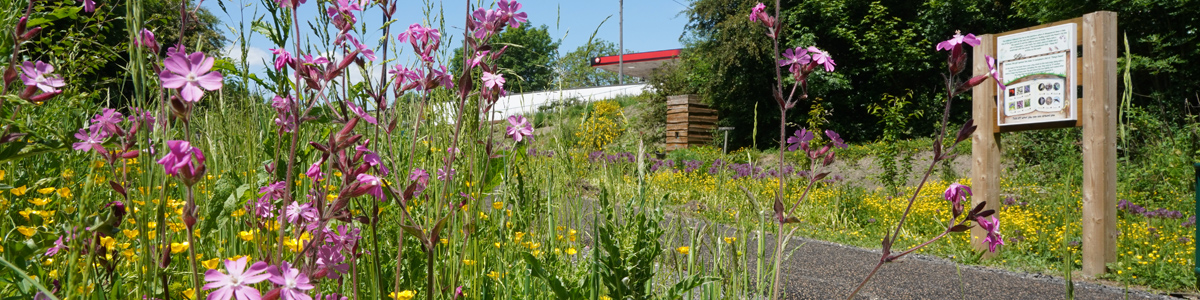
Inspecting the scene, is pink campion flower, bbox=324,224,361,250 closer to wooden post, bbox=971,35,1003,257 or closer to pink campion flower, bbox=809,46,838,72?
pink campion flower, bbox=809,46,838,72

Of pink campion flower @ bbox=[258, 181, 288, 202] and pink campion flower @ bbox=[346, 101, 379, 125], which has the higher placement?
pink campion flower @ bbox=[346, 101, 379, 125]

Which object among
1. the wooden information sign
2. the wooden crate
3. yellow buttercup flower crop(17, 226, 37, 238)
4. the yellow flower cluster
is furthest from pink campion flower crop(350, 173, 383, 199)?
the wooden crate

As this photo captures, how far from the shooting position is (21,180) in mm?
1876

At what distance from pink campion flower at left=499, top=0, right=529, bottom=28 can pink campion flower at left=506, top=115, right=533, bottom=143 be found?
0.28 m

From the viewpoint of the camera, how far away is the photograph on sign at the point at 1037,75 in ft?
13.9

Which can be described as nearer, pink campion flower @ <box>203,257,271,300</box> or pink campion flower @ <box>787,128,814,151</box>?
pink campion flower @ <box>203,257,271,300</box>

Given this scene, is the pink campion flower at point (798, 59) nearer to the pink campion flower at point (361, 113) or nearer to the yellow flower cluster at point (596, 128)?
the yellow flower cluster at point (596, 128)

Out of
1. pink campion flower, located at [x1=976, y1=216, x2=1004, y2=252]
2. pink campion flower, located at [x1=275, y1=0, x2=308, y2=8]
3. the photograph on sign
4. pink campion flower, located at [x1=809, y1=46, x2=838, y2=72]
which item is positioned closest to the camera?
pink campion flower, located at [x1=275, y1=0, x2=308, y2=8]

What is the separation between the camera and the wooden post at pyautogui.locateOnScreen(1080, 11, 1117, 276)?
4082mm

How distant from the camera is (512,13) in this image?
127cm

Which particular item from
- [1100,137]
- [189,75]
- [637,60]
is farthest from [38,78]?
[637,60]

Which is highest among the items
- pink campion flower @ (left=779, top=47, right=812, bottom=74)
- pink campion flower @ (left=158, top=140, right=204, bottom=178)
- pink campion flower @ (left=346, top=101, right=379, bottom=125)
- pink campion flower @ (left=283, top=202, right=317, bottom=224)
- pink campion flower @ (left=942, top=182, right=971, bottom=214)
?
pink campion flower @ (left=779, top=47, right=812, bottom=74)

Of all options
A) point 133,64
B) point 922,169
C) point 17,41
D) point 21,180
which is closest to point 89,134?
point 17,41

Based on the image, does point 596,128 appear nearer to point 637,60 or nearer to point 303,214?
point 303,214
